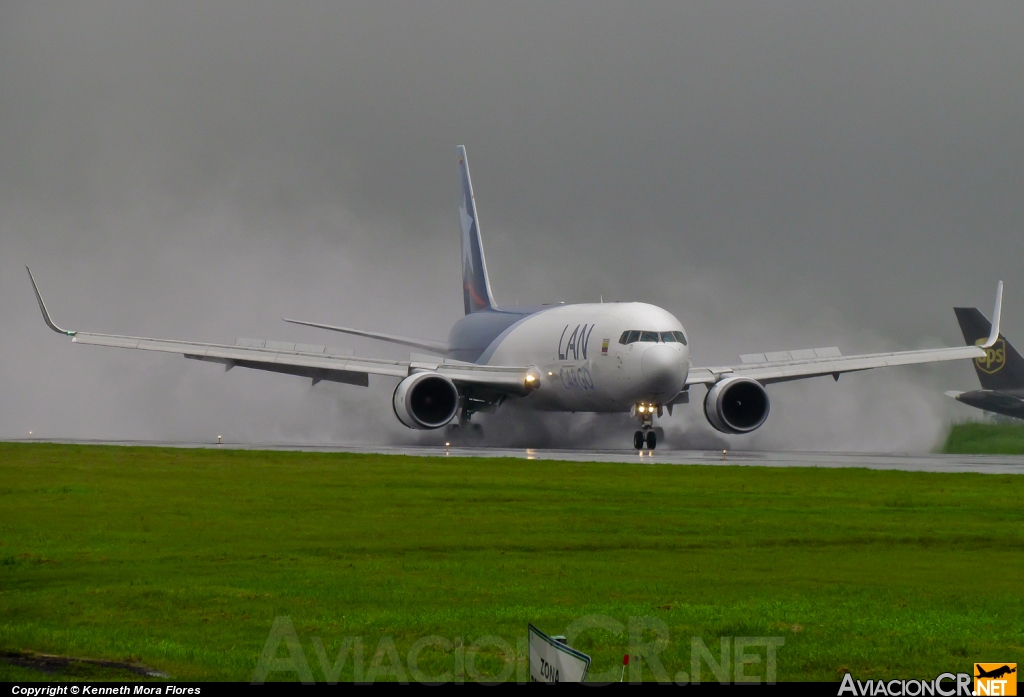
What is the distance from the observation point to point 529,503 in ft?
78.4

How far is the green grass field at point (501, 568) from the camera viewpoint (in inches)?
441

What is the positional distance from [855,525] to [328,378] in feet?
111

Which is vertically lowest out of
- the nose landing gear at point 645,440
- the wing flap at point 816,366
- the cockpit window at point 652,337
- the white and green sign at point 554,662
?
the white and green sign at point 554,662

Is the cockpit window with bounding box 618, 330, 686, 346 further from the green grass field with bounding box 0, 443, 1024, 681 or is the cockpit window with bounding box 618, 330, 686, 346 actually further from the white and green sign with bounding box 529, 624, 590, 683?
the white and green sign with bounding box 529, 624, 590, 683

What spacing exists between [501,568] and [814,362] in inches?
1509

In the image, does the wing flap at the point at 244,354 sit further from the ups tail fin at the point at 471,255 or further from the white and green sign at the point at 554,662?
the white and green sign at the point at 554,662

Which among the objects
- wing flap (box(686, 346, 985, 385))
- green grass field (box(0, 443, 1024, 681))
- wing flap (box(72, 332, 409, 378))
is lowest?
green grass field (box(0, 443, 1024, 681))

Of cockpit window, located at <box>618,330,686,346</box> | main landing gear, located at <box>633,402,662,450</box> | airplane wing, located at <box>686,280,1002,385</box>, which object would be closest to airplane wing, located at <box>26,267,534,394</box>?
main landing gear, located at <box>633,402,662,450</box>

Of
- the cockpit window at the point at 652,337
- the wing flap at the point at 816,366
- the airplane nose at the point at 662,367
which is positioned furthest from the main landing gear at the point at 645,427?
the wing flap at the point at 816,366

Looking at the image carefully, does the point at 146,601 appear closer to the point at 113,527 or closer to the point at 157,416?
the point at 113,527

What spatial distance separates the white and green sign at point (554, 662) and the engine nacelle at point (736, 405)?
40740 millimetres

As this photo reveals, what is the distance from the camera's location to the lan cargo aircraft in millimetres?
46812

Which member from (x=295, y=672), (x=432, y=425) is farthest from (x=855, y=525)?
(x=432, y=425)

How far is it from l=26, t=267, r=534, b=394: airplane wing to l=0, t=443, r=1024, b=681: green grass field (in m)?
21.7
